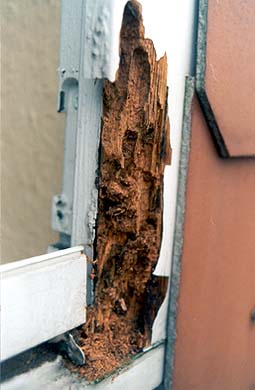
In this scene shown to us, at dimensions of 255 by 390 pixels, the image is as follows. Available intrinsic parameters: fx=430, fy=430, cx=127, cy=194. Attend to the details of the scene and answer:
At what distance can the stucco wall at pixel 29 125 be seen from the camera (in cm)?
107

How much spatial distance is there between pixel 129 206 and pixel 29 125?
0.37m

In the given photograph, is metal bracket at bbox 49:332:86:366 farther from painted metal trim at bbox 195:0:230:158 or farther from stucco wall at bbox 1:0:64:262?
painted metal trim at bbox 195:0:230:158

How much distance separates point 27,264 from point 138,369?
0.46 metres

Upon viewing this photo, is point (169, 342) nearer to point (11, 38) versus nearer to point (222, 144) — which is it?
point (222, 144)

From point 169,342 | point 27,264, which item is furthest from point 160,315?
point 27,264

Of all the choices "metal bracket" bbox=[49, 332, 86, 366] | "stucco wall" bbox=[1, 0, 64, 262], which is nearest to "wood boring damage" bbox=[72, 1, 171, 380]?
"metal bracket" bbox=[49, 332, 86, 366]

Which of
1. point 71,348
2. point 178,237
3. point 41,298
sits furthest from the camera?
point 178,237

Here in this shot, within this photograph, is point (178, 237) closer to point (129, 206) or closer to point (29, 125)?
point (129, 206)

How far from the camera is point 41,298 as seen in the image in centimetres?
82

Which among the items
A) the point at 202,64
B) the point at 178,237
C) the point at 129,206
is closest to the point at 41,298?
the point at 129,206

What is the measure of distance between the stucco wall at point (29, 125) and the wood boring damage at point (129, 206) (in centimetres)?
19

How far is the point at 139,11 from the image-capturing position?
875mm

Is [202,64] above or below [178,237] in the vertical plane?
above

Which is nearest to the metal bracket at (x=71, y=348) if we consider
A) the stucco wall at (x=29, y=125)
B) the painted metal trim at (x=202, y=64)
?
the stucco wall at (x=29, y=125)
